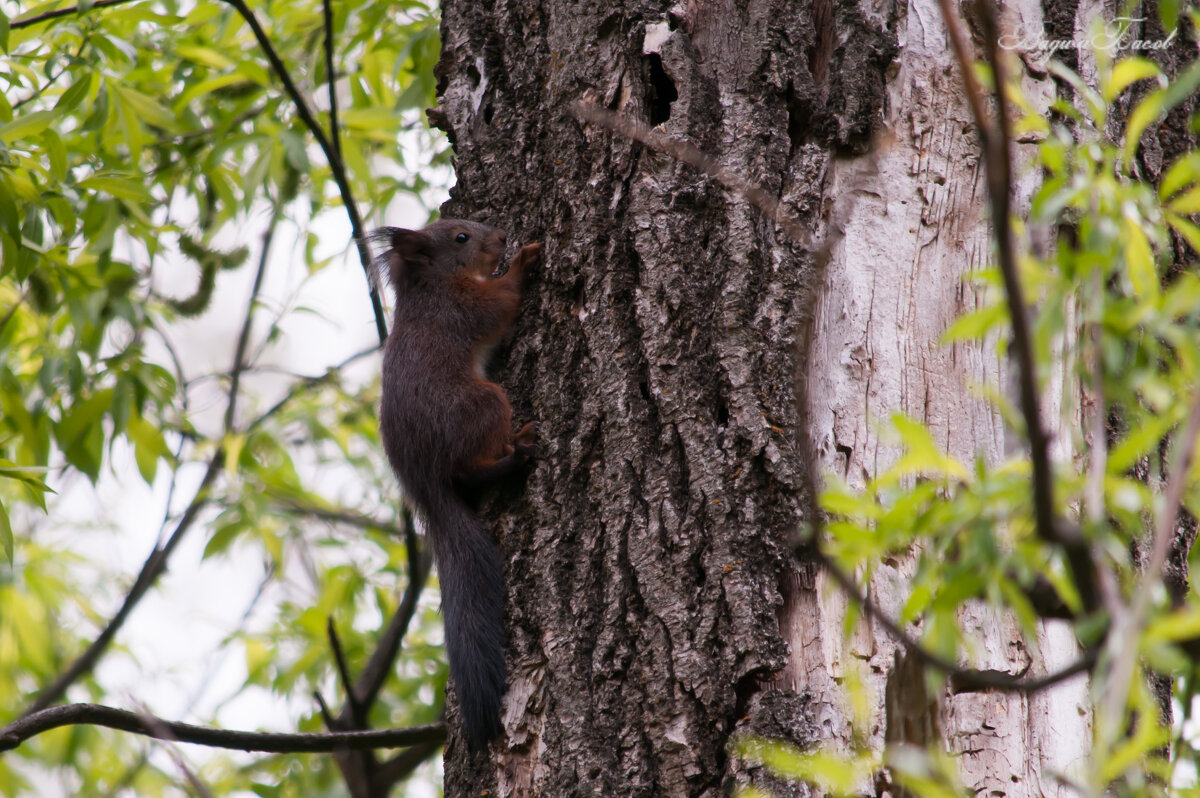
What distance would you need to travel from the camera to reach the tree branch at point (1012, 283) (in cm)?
72

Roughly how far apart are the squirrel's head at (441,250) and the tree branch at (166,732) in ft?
3.57

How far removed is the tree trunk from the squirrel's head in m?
0.36

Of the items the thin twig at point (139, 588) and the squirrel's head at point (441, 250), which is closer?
the squirrel's head at point (441, 250)

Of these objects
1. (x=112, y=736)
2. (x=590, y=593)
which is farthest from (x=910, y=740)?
(x=112, y=736)

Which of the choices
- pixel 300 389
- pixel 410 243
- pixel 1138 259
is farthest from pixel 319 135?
pixel 1138 259

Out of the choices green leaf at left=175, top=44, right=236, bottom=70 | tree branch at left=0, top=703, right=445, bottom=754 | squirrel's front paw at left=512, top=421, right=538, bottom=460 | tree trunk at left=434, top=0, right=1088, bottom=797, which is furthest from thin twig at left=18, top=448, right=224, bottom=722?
tree trunk at left=434, top=0, right=1088, bottom=797

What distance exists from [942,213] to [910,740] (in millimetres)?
999

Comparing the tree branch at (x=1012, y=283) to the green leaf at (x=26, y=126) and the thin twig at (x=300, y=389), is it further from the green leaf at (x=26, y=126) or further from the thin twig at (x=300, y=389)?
the thin twig at (x=300, y=389)

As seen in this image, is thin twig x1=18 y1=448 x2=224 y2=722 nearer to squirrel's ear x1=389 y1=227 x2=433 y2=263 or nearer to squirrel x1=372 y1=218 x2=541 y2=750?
squirrel's ear x1=389 y1=227 x2=433 y2=263

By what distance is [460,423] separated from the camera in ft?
7.34

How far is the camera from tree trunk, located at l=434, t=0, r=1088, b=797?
1581 mm

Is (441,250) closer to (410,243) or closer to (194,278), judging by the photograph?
(410,243)

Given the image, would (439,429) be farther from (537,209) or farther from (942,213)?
(942,213)

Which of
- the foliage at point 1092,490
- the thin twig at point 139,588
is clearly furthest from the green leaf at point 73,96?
the foliage at point 1092,490
